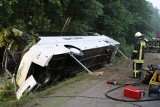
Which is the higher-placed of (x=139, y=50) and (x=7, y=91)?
(x=139, y=50)

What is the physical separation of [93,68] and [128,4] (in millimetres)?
22065

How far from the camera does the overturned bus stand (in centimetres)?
928

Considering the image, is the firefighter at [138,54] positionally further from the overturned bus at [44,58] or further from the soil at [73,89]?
the overturned bus at [44,58]

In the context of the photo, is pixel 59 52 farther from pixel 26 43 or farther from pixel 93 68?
pixel 93 68

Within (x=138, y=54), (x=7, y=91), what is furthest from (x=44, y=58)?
(x=138, y=54)

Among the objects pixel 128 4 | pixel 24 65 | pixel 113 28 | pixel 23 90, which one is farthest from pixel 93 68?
pixel 128 4

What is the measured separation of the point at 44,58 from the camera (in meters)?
9.05

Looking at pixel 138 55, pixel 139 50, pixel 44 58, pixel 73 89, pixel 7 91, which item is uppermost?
pixel 139 50

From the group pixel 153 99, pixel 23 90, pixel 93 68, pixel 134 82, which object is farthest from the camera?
pixel 93 68

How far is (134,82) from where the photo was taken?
10.2 meters

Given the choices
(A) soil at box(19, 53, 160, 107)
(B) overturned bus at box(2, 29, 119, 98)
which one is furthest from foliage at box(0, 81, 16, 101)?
(A) soil at box(19, 53, 160, 107)

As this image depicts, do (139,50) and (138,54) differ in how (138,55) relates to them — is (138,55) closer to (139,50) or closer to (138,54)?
(138,54)

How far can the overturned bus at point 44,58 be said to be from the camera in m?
9.28

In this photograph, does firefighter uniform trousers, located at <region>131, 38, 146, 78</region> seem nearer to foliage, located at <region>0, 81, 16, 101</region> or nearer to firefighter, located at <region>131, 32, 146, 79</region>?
firefighter, located at <region>131, 32, 146, 79</region>
